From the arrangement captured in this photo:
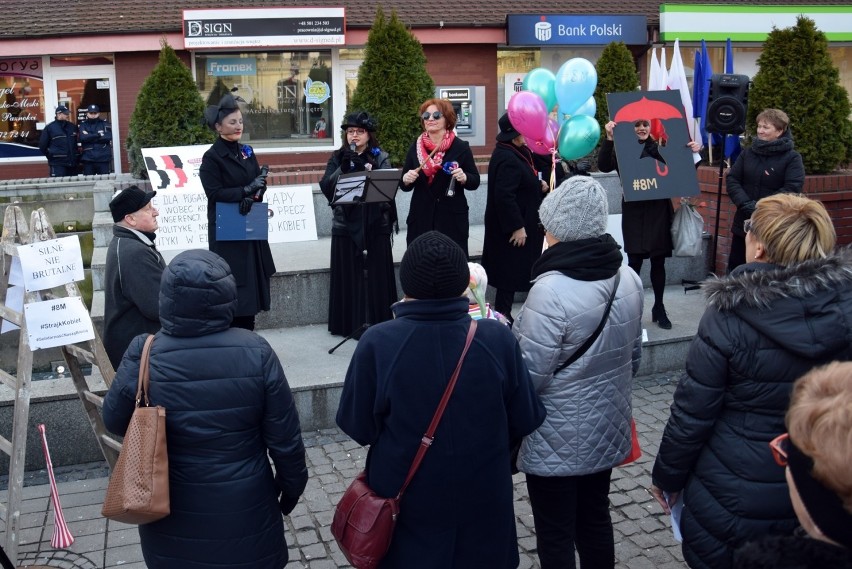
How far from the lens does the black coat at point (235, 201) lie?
6102 millimetres

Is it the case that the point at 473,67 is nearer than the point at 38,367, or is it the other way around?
the point at 38,367

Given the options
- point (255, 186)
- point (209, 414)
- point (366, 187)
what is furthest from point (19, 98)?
point (209, 414)

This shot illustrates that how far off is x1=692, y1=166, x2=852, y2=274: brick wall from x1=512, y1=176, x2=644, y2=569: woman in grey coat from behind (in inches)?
232

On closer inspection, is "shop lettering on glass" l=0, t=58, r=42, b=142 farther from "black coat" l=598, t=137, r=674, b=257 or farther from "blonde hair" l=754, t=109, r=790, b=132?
"blonde hair" l=754, t=109, r=790, b=132

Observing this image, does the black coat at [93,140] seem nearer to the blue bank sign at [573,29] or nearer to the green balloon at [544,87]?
the blue bank sign at [573,29]

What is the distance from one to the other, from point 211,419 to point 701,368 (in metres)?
1.71

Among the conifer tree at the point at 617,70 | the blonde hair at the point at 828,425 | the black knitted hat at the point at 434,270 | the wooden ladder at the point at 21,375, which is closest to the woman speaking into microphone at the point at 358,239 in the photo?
the wooden ladder at the point at 21,375

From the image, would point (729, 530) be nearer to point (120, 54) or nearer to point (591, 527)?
point (591, 527)

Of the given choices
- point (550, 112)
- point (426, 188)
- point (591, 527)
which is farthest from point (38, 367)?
point (591, 527)

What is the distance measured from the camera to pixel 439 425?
9.66 feet

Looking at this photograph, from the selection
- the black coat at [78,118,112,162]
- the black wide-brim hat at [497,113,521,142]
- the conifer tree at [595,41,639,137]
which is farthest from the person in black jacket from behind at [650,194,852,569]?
the black coat at [78,118,112,162]

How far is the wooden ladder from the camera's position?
418 centimetres

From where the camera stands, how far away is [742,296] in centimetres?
300

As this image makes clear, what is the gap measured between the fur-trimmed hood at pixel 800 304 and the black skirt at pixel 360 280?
165 inches
